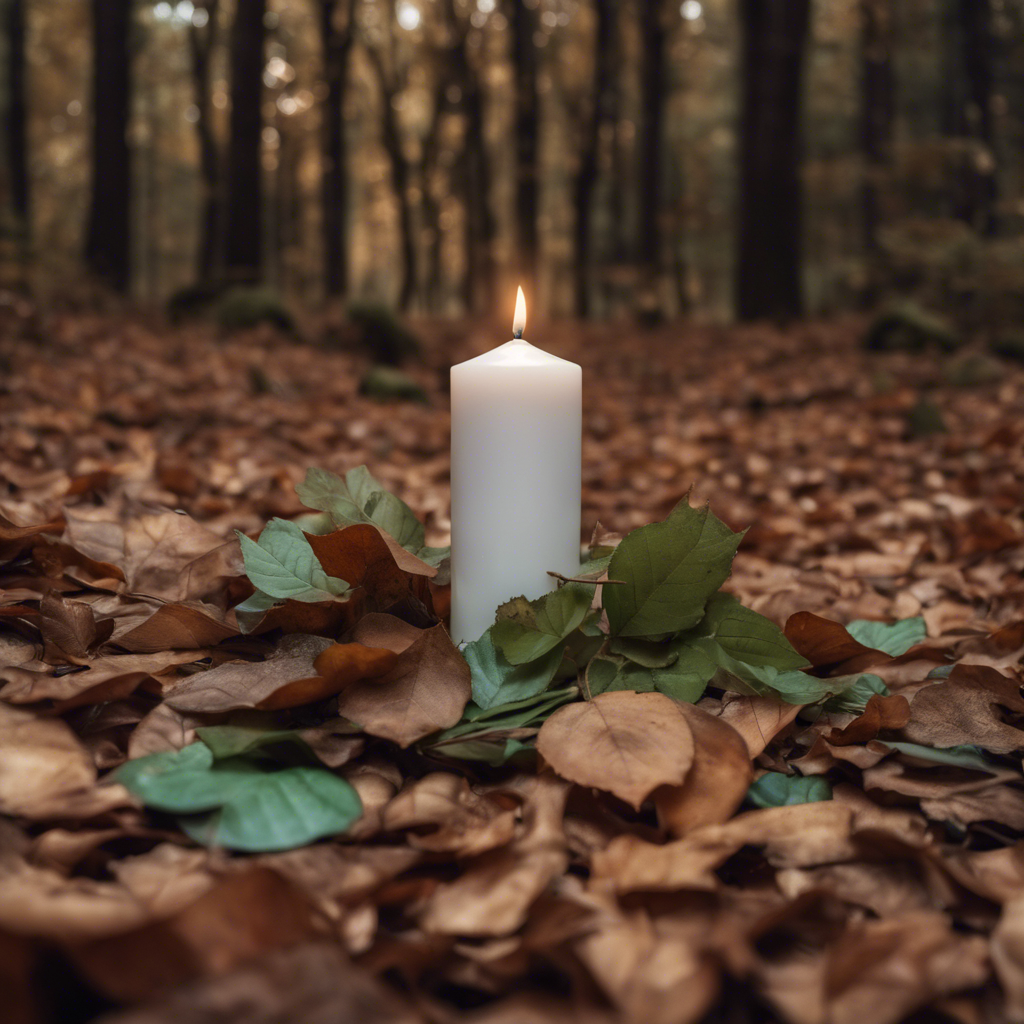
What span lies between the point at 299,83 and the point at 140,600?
51.2 feet

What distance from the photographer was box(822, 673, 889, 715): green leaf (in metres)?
1.07

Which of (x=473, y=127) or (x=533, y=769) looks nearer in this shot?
(x=533, y=769)

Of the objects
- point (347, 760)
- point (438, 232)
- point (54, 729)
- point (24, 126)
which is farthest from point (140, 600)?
point (438, 232)

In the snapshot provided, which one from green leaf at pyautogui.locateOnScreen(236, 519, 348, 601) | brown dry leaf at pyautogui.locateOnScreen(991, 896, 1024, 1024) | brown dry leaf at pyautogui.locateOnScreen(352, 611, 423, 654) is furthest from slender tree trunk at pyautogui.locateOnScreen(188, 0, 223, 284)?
brown dry leaf at pyautogui.locateOnScreen(991, 896, 1024, 1024)

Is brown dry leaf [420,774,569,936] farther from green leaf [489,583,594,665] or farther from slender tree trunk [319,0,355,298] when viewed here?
slender tree trunk [319,0,355,298]

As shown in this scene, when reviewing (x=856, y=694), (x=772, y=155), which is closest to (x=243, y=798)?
(x=856, y=694)

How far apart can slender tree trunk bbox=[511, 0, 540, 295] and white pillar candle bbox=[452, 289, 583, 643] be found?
9.58 metres

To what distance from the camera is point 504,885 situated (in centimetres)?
72

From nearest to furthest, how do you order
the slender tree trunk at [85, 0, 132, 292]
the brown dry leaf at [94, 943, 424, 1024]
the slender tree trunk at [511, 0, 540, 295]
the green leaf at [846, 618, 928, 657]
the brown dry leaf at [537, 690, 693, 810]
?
the brown dry leaf at [94, 943, 424, 1024], the brown dry leaf at [537, 690, 693, 810], the green leaf at [846, 618, 928, 657], the slender tree trunk at [85, 0, 132, 292], the slender tree trunk at [511, 0, 540, 295]

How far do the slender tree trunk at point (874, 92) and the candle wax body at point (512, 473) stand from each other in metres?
10.8

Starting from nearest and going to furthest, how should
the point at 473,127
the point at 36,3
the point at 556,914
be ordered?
1. the point at 556,914
2. the point at 36,3
3. the point at 473,127

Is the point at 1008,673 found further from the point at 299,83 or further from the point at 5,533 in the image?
the point at 299,83

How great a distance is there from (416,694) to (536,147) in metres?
10.9

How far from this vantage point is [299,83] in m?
14.6
